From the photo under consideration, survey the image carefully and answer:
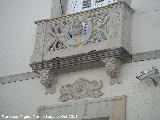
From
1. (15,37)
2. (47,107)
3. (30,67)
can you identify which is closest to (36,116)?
(47,107)

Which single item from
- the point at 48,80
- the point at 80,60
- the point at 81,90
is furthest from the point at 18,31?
the point at 81,90

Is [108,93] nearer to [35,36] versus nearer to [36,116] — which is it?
[36,116]

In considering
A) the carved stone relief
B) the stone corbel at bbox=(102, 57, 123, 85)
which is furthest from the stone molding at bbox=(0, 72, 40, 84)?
the stone corbel at bbox=(102, 57, 123, 85)

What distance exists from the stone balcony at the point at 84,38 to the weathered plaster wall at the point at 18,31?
792 mm

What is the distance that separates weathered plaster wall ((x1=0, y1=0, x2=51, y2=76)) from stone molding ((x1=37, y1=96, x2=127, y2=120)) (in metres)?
1.63

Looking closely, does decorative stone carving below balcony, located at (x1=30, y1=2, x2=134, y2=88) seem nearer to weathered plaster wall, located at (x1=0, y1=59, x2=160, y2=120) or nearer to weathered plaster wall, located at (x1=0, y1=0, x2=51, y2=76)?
weathered plaster wall, located at (x1=0, y1=59, x2=160, y2=120)

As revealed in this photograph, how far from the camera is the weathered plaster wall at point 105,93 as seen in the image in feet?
39.4

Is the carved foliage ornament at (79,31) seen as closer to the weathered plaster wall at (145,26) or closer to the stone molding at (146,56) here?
the weathered plaster wall at (145,26)

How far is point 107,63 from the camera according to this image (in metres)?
12.7

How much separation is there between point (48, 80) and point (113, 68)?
187 cm

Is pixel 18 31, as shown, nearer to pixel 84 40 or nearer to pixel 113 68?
pixel 84 40

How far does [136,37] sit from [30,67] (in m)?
3.16

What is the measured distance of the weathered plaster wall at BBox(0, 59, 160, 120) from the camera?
12016 mm

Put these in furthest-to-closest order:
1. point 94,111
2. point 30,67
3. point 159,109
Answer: point 30,67 < point 94,111 < point 159,109
